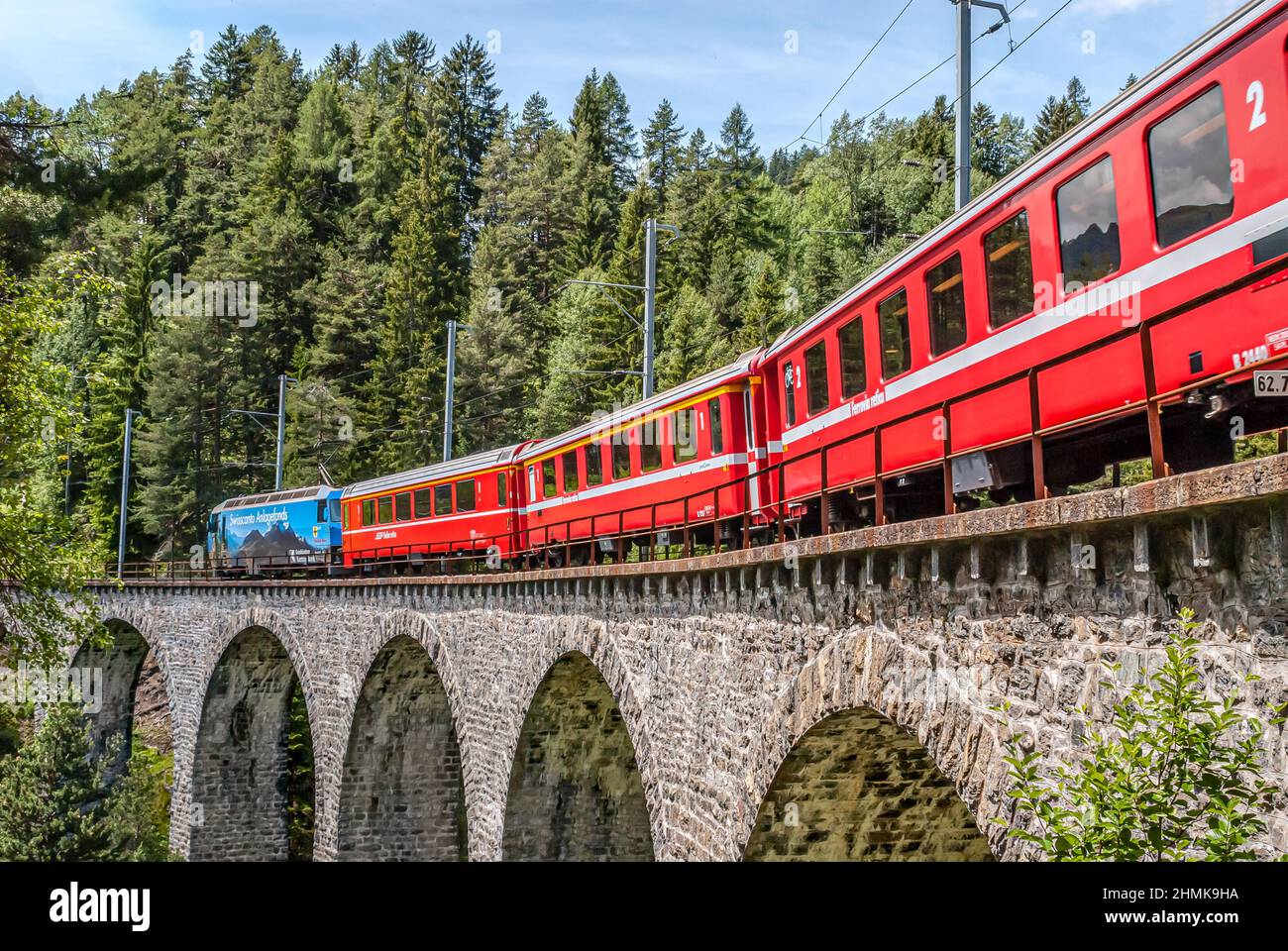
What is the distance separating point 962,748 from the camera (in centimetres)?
728

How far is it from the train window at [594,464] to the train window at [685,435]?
118 inches

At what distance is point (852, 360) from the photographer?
39.0 ft

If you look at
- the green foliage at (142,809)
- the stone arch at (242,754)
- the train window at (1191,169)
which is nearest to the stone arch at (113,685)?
the green foliage at (142,809)

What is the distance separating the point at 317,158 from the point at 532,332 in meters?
25.3

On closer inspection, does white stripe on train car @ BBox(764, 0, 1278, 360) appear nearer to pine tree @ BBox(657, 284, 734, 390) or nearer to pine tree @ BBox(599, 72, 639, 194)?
pine tree @ BBox(657, 284, 734, 390)

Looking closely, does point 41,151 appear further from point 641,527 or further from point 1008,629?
point 1008,629

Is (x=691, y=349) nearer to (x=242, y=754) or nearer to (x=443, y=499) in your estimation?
(x=443, y=499)

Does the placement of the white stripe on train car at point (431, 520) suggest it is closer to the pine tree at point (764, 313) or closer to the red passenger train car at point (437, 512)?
the red passenger train car at point (437, 512)

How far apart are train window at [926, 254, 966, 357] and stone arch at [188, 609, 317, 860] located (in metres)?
27.5

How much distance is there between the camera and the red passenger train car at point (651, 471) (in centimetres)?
1546

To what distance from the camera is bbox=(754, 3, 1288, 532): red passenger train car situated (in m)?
6.24

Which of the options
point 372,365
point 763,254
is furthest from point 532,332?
point 763,254

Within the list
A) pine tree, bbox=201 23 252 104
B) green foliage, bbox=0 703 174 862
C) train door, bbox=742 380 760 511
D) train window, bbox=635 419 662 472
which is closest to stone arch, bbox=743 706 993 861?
train door, bbox=742 380 760 511

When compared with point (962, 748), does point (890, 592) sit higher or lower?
higher
